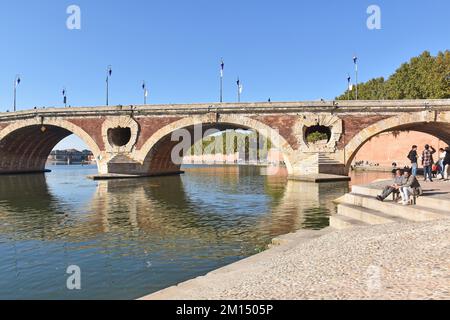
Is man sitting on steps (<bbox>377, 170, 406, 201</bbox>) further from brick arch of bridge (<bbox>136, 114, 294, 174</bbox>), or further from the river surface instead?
brick arch of bridge (<bbox>136, 114, 294, 174</bbox>)

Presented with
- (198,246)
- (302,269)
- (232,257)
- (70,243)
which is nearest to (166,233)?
(198,246)

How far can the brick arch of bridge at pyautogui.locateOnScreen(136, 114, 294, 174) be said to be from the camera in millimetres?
36750

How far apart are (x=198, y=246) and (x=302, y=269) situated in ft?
16.9

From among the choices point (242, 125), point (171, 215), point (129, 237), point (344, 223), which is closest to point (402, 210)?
point (344, 223)

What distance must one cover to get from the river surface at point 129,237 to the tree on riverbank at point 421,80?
38.8 m

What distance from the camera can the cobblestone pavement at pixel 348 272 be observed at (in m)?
5.27

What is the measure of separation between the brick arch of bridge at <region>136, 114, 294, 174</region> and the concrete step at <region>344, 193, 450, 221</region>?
22596mm

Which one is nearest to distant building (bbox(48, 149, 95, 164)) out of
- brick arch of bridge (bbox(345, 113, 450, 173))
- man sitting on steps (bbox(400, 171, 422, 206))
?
brick arch of bridge (bbox(345, 113, 450, 173))

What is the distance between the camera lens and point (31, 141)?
51.6 metres

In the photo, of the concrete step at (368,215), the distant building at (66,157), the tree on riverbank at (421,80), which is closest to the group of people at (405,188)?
the concrete step at (368,215)

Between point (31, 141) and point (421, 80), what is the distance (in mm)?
56942

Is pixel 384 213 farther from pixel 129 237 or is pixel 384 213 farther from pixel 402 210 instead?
pixel 129 237

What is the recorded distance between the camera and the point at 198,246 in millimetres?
11281

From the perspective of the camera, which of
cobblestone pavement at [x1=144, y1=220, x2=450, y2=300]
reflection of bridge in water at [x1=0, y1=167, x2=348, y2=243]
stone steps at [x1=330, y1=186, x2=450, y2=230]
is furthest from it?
reflection of bridge in water at [x1=0, y1=167, x2=348, y2=243]
